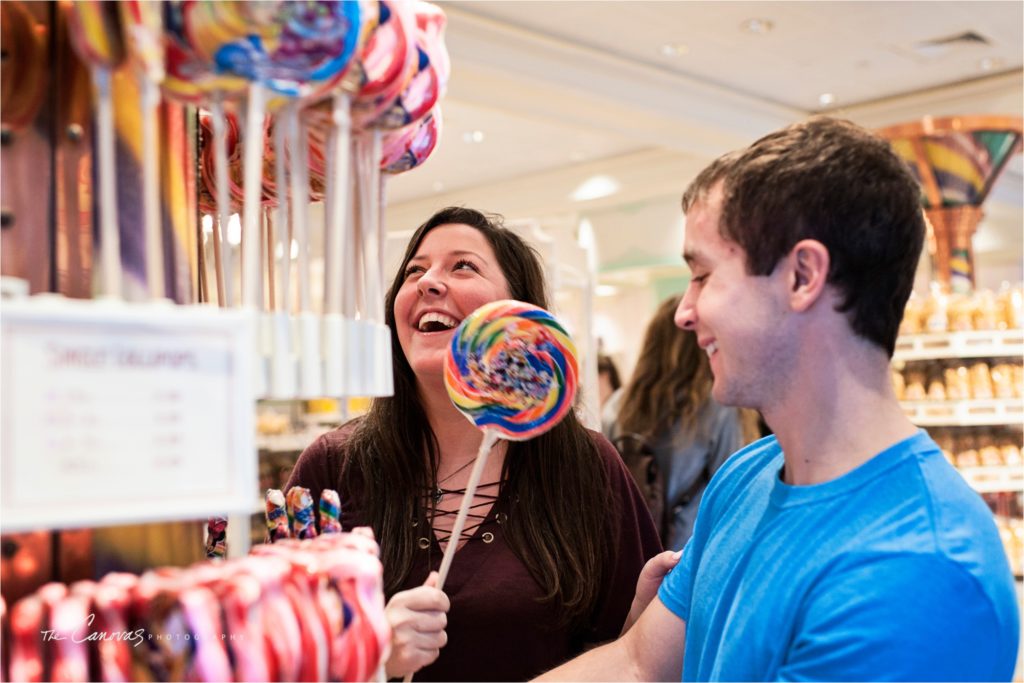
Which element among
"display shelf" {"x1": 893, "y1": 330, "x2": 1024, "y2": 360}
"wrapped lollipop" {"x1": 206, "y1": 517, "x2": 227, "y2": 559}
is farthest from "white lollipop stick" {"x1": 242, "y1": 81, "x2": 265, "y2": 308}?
"display shelf" {"x1": 893, "y1": 330, "x2": 1024, "y2": 360}

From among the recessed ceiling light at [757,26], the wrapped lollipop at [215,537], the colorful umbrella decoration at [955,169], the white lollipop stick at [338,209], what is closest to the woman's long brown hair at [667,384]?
the colorful umbrella decoration at [955,169]

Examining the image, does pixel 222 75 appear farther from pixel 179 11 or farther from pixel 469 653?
pixel 469 653

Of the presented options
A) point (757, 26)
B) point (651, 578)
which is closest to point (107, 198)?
point (651, 578)

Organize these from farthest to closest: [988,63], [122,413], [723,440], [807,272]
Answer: [988,63] < [723,440] < [807,272] < [122,413]

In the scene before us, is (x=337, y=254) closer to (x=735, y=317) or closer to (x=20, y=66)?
(x=20, y=66)

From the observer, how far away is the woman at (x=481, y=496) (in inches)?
65.5

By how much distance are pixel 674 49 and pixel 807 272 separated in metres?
5.43

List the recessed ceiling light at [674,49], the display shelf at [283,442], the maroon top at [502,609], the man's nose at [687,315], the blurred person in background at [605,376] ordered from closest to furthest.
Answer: the man's nose at [687,315] → the maroon top at [502,609] → the display shelf at [283,442] → the blurred person in background at [605,376] → the recessed ceiling light at [674,49]

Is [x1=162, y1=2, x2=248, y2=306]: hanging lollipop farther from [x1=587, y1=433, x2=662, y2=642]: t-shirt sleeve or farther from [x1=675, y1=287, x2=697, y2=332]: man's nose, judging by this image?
[x1=587, y1=433, x2=662, y2=642]: t-shirt sleeve

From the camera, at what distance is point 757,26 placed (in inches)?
231

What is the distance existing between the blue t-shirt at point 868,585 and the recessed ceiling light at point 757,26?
507 cm

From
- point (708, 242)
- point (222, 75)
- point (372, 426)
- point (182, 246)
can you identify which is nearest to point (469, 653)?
point (372, 426)

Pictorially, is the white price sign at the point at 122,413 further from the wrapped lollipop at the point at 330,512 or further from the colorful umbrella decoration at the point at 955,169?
the colorful umbrella decoration at the point at 955,169

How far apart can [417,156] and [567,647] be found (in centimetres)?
101
